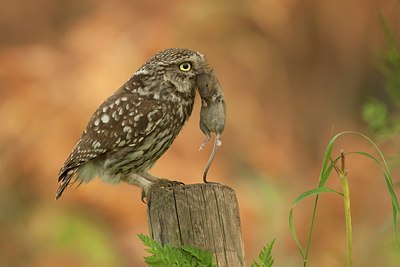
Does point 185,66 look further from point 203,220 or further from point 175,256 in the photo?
point 175,256

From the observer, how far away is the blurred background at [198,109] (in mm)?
8258

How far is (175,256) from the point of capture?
10.8ft

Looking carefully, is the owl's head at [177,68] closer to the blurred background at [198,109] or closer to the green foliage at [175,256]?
the green foliage at [175,256]

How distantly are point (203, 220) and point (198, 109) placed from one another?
5499 mm

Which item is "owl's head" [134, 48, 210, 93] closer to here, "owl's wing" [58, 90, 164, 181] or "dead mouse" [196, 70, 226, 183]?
"owl's wing" [58, 90, 164, 181]

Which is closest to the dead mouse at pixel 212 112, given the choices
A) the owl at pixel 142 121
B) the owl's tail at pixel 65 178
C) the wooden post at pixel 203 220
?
the wooden post at pixel 203 220

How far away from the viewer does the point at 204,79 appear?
174 inches

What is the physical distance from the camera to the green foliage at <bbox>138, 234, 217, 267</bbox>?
3.29 m

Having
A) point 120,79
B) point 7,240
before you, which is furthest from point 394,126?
point 7,240

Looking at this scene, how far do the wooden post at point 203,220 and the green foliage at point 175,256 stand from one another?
0.16ft

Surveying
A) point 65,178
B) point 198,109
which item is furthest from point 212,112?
point 198,109

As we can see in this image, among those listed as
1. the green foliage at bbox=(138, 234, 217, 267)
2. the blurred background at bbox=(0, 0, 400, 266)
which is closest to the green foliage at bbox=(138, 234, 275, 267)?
the green foliage at bbox=(138, 234, 217, 267)

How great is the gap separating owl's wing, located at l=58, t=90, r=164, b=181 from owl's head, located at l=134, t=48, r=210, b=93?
0.13 meters

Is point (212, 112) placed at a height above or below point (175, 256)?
above
